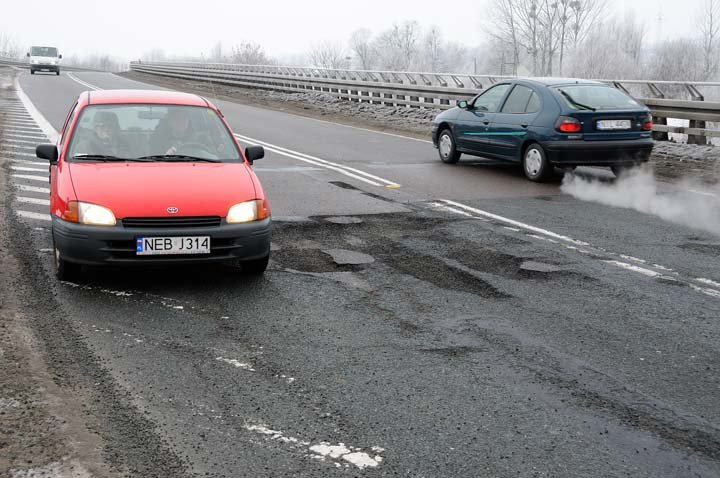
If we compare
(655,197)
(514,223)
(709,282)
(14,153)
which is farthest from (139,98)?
(14,153)

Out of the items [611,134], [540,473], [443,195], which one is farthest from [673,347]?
[611,134]

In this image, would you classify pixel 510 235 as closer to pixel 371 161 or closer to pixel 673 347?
pixel 673 347

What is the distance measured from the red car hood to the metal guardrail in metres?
11.4

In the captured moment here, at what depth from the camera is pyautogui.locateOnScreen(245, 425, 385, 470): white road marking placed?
11.5 feet

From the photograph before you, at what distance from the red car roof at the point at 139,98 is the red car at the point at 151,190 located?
2 centimetres

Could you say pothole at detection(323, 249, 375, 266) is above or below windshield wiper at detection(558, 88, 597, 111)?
below

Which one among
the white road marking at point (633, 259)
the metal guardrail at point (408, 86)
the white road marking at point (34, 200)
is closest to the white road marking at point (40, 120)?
the white road marking at point (34, 200)

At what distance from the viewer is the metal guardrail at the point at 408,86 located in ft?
52.6

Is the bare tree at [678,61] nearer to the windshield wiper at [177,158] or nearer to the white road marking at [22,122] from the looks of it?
the white road marking at [22,122]

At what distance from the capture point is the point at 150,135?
7359 mm

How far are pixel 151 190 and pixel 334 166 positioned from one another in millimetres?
7806

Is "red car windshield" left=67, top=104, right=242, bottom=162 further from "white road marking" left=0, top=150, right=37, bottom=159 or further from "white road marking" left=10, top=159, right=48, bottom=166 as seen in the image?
"white road marking" left=0, top=150, right=37, bottom=159

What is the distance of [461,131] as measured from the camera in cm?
1417

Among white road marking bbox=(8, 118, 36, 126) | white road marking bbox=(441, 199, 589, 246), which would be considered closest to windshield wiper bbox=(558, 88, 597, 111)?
white road marking bbox=(441, 199, 589, 246)
